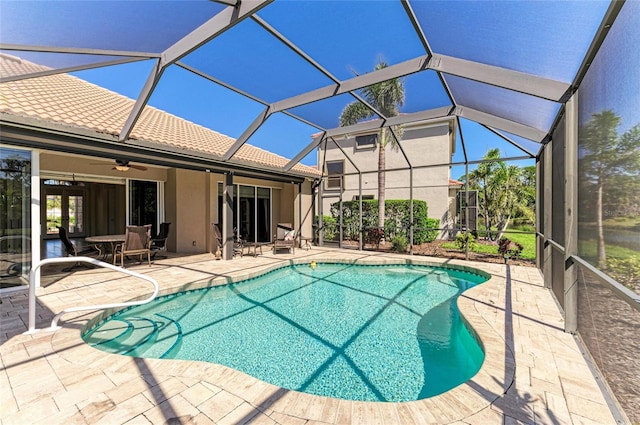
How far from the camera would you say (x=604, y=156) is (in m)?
2.73

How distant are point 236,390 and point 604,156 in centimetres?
415

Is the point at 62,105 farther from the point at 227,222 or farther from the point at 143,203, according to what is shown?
the point at 227,222

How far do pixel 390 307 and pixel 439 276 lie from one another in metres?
3.29

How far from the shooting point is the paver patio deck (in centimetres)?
221

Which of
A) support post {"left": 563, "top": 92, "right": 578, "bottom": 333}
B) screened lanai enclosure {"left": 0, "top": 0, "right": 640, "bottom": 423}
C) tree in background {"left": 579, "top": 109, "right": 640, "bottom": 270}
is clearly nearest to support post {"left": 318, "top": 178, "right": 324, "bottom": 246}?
screened lanai enclosure {"left": 0, "top": 0, "right": 640, "bottom": 423}

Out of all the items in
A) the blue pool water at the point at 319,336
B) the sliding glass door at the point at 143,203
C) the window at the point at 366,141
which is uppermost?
the window at the point at 366,141

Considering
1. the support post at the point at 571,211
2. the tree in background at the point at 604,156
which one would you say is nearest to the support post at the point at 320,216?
the support post at the point at 571,211

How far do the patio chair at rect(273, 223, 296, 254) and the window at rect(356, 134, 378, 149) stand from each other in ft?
26.5

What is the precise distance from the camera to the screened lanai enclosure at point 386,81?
2.53m

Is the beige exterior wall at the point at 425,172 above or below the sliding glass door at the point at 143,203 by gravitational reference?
above

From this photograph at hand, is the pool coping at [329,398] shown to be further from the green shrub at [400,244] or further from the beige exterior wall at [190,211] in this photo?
the green shrub at [400,244]

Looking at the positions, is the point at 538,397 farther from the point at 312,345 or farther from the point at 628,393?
the point at 312,345

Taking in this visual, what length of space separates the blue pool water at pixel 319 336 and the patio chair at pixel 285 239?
12.0 ft

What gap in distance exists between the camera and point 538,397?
2.51 m
